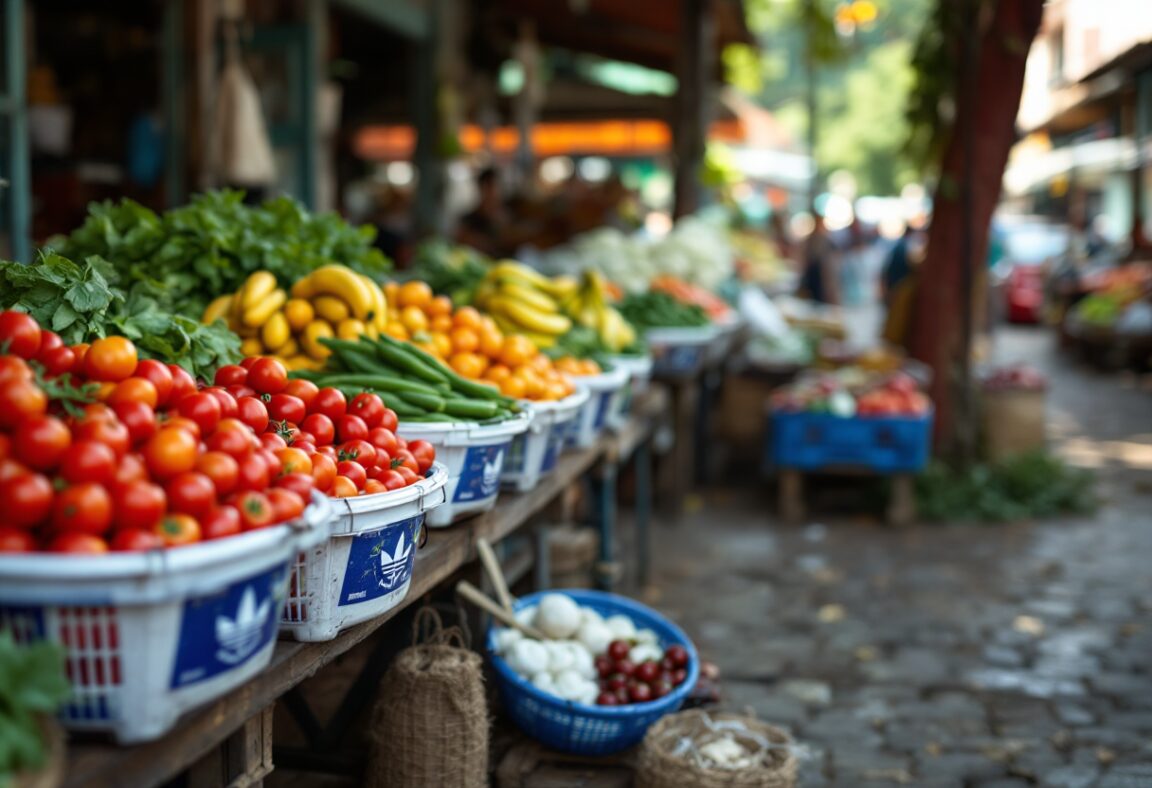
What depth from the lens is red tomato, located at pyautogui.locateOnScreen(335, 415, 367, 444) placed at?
271 centimetres

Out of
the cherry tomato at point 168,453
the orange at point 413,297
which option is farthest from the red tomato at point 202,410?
the orange at point 413,297

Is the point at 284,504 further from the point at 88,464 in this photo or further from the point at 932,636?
the point at 932,636

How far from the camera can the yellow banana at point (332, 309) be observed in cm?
368

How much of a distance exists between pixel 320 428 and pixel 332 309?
3.61ft

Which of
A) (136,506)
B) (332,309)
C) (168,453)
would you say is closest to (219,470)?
(168,453)

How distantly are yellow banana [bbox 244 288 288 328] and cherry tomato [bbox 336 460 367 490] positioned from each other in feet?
4.16

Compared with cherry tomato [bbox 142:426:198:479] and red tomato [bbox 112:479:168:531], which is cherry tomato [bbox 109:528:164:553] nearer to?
red tomato [bbox 112:479:168:531]

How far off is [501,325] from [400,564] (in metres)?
2.49

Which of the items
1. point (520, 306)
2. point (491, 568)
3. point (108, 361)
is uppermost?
point (520, 306)

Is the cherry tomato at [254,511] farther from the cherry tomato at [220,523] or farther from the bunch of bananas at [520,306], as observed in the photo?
the bunch of bananas at [520,306]

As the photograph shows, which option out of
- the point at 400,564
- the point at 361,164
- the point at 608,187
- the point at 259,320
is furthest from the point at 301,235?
the point at 361,164

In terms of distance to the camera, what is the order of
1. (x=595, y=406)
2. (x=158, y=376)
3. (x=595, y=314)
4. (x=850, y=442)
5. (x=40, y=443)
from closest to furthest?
(x=40, y=443)
(x=158, y=376)
(x=595, y=406)
(x=595, y=314)
(x=850, y=442)

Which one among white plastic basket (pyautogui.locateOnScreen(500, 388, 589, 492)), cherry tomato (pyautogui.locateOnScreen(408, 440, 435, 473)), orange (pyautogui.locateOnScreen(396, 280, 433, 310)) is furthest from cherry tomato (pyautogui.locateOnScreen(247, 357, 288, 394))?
orange (pyautogui.locateOnScreen(396, 280, 433, 310))

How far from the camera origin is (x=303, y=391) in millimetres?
2777
